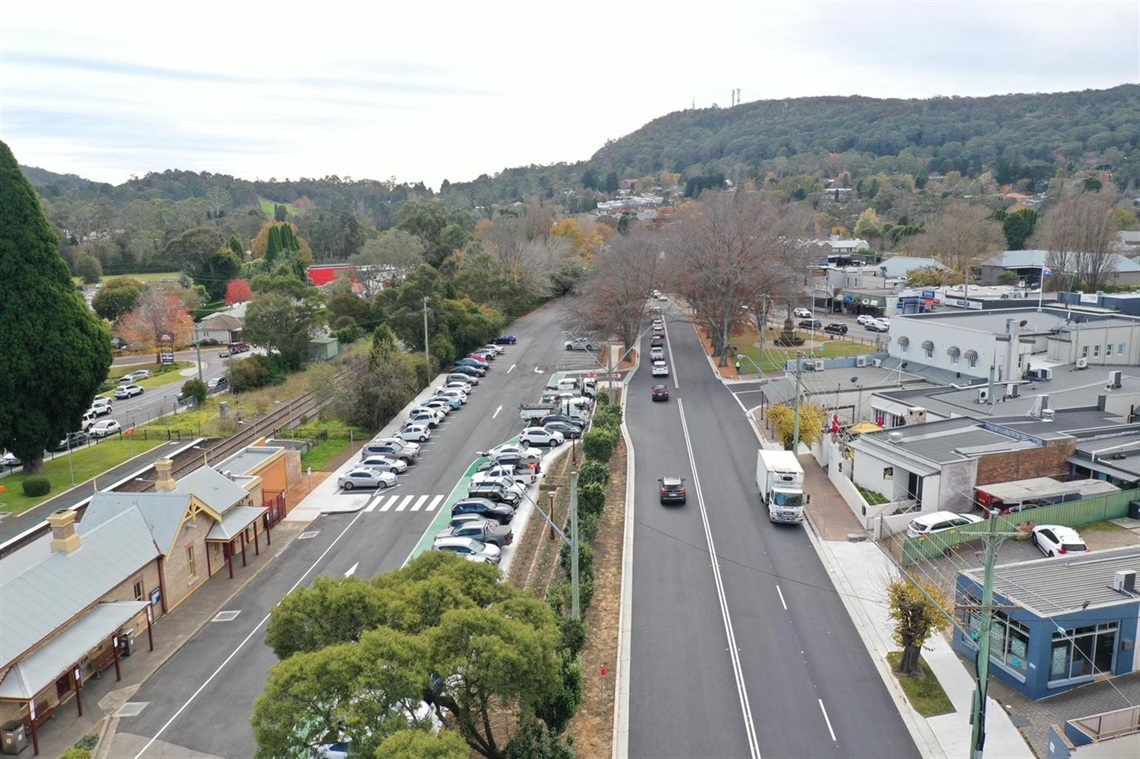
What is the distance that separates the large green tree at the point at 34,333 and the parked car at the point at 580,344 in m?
41.1

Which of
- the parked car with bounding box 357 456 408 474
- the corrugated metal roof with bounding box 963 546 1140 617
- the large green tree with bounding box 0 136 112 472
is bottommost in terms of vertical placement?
the parked car with bounding box 357 456 408 474

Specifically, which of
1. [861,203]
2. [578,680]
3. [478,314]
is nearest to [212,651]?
[578,680]

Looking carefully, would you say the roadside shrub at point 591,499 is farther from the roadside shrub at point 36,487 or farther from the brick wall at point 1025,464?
the roadside shrub at point 36,487

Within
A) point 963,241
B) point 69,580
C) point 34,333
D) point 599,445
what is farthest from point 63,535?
point 963,241

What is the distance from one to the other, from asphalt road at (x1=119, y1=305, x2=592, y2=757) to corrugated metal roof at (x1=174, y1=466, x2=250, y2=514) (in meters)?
3.29

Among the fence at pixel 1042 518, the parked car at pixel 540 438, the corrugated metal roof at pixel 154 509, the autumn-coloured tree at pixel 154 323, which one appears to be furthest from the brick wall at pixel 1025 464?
the autumn-coloured tree at pixel 154 323

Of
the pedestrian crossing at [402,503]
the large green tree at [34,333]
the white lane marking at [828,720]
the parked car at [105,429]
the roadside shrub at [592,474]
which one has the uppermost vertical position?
the large green tree at [34,333]

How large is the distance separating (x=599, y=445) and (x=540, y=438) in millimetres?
8183

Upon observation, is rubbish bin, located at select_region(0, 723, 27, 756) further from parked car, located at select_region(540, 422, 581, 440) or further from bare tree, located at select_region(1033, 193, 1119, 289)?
bare tree, located at select_region(1033, 193, 1119, 289)

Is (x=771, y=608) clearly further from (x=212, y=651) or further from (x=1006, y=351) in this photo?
(x=1006, y=351)

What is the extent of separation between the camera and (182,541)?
105 feet

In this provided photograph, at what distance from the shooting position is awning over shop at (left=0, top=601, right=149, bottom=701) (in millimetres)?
22297

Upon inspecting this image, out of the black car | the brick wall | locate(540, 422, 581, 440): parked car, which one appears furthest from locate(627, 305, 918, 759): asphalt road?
the brick wall

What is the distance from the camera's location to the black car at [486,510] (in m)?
37.9
